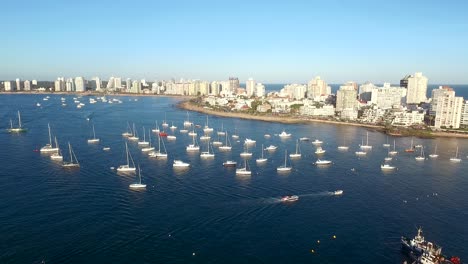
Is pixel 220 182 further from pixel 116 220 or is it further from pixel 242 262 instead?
pixel 242 262

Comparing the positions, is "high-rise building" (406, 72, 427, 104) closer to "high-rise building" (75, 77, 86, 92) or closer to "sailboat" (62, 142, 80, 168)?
"sailboat" (62, 142, 80, 168)

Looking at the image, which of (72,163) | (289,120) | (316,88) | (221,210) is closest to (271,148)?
(72,163)

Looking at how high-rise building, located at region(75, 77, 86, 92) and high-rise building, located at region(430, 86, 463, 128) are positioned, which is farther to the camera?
high-rise building, located at region(75, 77, 86, 92)

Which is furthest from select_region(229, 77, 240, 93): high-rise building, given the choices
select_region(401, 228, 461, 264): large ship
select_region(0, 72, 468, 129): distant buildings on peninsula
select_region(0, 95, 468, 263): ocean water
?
select_region(401, 228, 461, 264): large ship

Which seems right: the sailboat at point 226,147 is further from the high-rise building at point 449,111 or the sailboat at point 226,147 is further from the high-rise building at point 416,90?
the high-rise building at point 416,90

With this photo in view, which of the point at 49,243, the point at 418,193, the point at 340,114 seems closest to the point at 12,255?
the point at 49,243

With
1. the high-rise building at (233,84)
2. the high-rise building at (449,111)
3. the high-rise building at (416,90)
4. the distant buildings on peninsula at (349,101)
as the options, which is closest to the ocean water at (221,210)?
the high-rise building at (449,111)

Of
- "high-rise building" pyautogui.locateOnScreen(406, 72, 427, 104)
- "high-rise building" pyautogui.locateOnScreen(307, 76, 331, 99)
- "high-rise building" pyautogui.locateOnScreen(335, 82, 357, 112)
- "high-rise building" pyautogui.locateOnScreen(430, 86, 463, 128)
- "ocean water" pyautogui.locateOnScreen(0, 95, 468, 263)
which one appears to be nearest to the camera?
"ocean water" pyautogui.locateOnScreen(0, 95, 468, 263)
